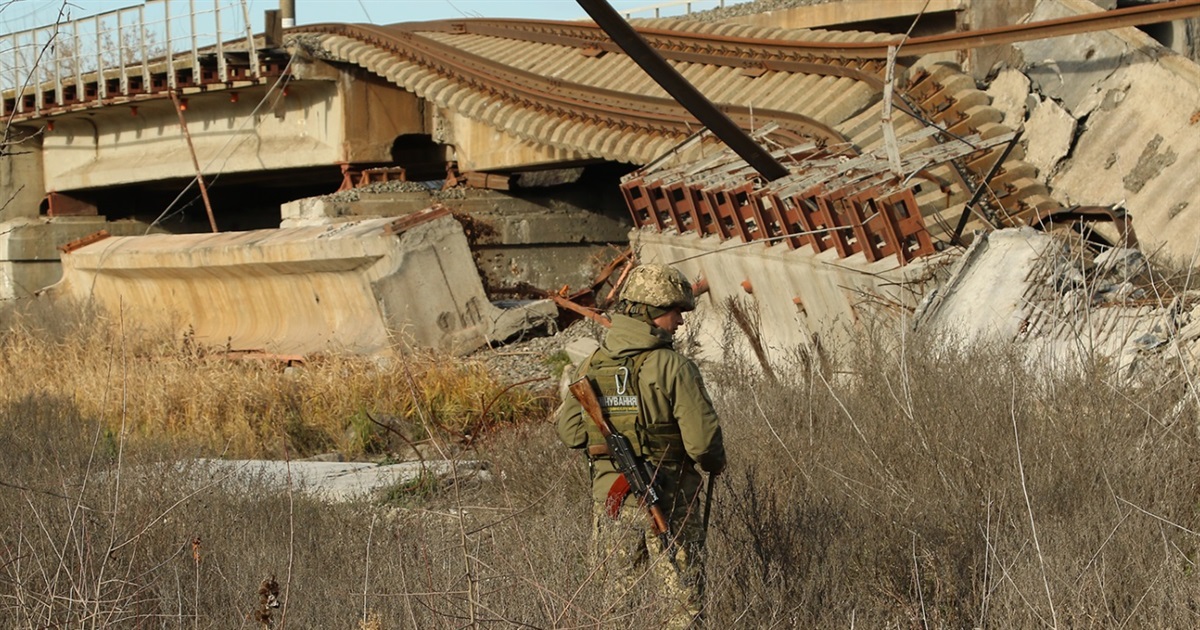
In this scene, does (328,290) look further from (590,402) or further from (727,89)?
(590,402)

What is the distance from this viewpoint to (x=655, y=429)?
4.84 m

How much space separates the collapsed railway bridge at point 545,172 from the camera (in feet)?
32.3

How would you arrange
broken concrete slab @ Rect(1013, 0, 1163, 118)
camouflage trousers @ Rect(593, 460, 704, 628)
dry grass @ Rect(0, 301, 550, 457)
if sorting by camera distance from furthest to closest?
broken concrete slab @ Rect(1013, 0, 1163, 118) → dry grass @ Rect(0, 301, 550, 457) → camouflage trousers @ Rect(593, 460, 704, 628)

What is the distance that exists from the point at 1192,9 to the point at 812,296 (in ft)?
13.2

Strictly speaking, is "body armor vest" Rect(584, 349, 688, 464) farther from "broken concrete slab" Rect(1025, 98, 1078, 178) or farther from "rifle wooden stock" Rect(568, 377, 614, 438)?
"broken concrete slab" Rect(1025, 98, 1078, 178)

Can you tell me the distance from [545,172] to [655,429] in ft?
40.0

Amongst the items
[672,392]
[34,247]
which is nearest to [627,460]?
[672,392]

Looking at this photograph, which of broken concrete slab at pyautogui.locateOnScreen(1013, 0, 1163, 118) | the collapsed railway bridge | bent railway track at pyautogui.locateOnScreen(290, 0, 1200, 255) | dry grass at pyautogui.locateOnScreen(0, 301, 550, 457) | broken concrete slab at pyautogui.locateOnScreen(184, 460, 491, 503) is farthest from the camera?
broken concrete slab at pyautogui.locateOnScreen(1013, 0, 1163, 118)

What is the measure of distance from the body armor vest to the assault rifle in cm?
3

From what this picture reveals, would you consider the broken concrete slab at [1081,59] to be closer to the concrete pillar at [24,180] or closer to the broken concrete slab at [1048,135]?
the broken concrete slab at [1048,135]

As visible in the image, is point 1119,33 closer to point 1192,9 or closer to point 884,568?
point 1192,9

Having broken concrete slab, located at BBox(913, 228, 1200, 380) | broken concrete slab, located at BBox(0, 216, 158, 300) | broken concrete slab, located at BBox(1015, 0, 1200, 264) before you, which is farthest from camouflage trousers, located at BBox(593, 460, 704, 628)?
broken concrete slab, located at BBox(0, 216, 158, 300)

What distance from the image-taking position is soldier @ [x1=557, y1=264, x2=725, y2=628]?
15.6 ft

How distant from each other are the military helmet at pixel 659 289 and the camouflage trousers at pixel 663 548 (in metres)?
0.56
